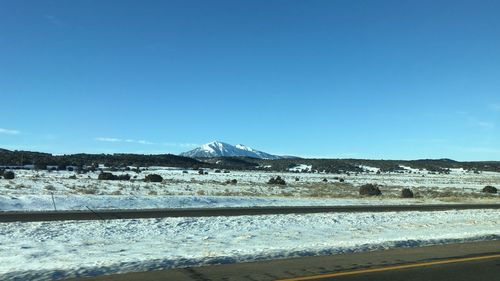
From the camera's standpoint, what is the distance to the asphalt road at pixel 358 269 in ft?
32.4

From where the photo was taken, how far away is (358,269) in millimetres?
10875

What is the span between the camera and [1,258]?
11758 millimetres

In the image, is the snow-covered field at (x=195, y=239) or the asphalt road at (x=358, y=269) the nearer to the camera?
the asphalt road at (x=358, y=269)

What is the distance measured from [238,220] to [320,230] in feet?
11.2

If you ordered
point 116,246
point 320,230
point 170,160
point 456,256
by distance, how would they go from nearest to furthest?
point 456,256, point 116,246, point 320,230, point 170,160

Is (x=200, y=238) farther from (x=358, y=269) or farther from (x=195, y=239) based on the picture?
(x=358, y=269)

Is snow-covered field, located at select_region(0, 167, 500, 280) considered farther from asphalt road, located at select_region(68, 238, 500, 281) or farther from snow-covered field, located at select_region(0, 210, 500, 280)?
asphalt road, located at select_region(68, 238, 500, 281)

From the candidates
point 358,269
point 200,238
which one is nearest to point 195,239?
point 200,238

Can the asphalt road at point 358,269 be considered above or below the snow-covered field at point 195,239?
below

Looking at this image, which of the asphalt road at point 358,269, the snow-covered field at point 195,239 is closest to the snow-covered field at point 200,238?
the snow-covered field at point 195,239

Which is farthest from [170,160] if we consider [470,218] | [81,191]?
[470,218]

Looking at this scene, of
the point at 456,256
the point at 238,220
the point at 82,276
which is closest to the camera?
the point at 82,276

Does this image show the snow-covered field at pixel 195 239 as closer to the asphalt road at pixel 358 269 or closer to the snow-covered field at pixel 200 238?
the snow-covered field at pixel 200 238

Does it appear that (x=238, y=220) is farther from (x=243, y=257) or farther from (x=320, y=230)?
(x=243, y=257)
